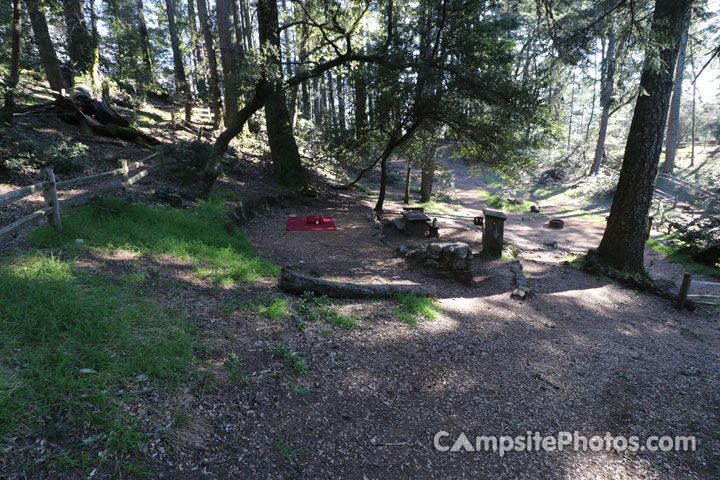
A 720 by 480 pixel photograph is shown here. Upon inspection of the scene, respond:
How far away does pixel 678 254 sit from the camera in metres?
11.6

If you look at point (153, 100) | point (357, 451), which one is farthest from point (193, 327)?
point (153, 100)

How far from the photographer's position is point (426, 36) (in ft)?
34.9

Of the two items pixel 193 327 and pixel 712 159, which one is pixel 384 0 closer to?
pixel 193 327

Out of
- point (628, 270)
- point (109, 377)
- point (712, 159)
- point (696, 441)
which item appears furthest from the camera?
point (712, 159)

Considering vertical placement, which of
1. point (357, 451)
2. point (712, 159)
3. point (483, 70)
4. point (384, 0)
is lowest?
point (357, 451)

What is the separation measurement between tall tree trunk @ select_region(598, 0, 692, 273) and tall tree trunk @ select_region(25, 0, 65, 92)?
1846cm

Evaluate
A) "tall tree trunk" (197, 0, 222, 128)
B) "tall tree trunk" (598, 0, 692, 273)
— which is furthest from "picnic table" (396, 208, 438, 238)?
"tall tree trunk" (197, 0, 222, 128)

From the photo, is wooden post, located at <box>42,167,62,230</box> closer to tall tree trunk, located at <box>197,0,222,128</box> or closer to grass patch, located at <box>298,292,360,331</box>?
grass patch, located at <box>298,292,360,331</box>

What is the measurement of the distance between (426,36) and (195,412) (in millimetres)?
11569

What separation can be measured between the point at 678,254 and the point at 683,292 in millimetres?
5669

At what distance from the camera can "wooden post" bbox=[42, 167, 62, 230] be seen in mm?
5379

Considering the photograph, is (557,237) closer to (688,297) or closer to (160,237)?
(688,297)

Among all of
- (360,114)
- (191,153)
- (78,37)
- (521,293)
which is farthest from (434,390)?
(78,37)

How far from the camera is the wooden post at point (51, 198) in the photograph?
17.6 ft
